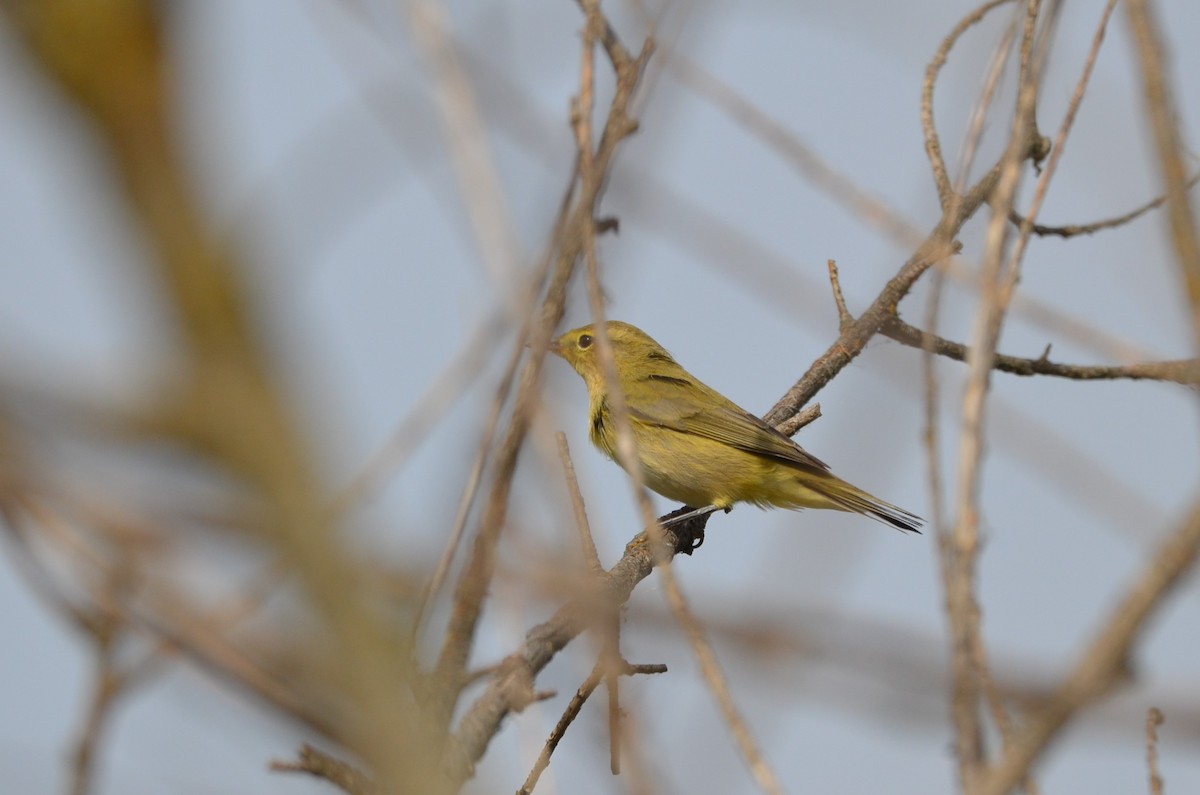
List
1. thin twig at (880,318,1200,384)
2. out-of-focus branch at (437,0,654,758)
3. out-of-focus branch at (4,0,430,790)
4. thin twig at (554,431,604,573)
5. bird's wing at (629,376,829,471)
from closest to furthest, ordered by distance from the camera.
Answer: out-of-focus branch at (4,0,430,790) → out-of-focus branch at (437,0,654,758) → thin twig at (554,431,604,573) → thin twig at (880,318,1200,384) → bird's wing at (629,376,829,471)

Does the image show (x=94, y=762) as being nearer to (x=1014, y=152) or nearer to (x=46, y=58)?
(x=46, y=58)

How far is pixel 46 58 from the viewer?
50.1 inches

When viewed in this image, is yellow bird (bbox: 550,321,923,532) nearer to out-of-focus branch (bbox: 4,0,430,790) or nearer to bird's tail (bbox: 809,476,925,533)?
bird's tail (bbox: 809,476,925,533)

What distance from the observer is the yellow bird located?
612cm

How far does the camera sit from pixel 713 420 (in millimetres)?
6859

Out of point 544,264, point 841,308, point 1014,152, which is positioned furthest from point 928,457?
point 841,308

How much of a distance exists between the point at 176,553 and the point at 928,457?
1316 millimetres

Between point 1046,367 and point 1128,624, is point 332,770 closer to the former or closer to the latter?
point 1128,624

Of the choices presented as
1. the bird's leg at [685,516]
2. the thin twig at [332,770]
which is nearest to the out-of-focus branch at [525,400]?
the thin twig at [332,770]

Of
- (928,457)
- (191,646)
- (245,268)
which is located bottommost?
(191,646)

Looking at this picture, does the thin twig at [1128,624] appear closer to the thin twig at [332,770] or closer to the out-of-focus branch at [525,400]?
the out-of-focus branch at [525,400]

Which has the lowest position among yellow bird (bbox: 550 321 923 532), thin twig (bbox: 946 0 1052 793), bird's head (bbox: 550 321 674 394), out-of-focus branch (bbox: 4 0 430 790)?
out-of-focus branch (bbox: 4 0 430 790)

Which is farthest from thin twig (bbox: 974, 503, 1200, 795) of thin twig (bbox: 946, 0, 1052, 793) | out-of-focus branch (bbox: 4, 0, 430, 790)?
out-of-focus branch (bbox: 4, 0, 430, 790)

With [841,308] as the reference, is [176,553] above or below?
below
